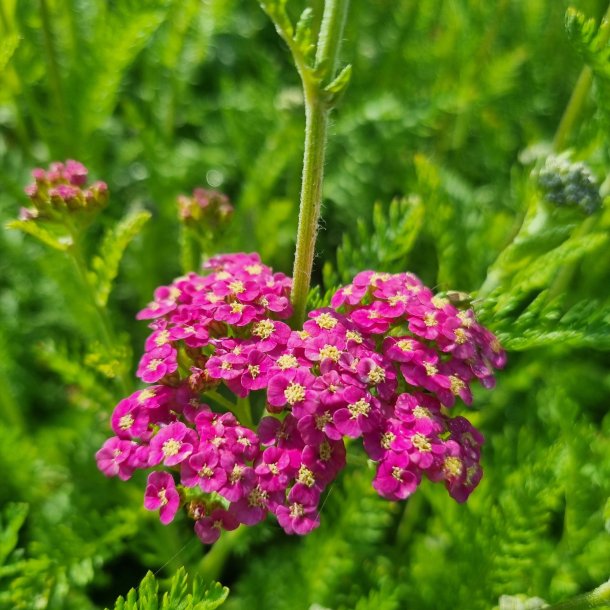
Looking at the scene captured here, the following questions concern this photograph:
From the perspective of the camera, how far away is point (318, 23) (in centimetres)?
165

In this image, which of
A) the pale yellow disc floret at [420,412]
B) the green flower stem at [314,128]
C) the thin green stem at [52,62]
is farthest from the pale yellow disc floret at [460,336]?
the thin green stem at [52,62]

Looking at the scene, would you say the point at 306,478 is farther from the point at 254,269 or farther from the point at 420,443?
the point at 254,269

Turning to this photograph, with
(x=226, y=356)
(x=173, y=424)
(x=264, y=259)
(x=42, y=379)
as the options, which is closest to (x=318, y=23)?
(x=264, y=259)

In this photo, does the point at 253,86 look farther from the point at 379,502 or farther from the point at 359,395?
the point at 359,395

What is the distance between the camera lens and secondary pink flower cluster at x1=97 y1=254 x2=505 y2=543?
94 centimetres

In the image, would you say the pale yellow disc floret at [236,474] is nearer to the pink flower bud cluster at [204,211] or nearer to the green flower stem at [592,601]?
the green flower stem at [592,601]

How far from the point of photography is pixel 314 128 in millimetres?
942

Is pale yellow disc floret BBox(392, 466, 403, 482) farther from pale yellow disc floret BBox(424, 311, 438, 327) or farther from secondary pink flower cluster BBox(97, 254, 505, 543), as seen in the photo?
pale yellow disc floret BBox(424, 311, 438, 327)

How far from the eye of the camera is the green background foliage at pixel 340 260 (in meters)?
1.34

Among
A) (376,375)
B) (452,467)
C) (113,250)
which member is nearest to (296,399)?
(376,375)

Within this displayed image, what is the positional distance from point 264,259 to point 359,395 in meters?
0.93

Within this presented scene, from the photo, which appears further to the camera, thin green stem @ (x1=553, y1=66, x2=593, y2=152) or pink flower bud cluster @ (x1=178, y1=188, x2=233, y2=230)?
thin green stem @ (x1=553, y1=66, x2=593, y2=152)

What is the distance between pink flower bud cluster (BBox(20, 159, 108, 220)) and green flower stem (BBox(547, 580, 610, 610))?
1090mm

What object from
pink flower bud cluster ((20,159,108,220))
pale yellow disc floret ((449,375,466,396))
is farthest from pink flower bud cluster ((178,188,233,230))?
pale yellow disc floret ((449,375,466,396))
